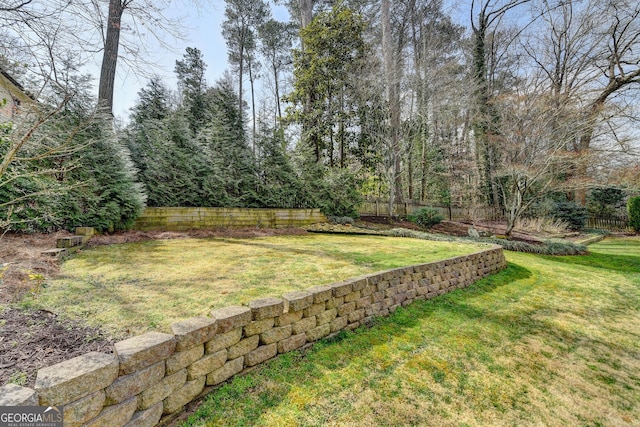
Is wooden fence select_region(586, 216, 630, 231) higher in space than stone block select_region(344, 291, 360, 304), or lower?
lower

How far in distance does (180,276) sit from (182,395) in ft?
5.53

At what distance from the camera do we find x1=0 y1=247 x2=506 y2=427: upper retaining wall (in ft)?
3.58

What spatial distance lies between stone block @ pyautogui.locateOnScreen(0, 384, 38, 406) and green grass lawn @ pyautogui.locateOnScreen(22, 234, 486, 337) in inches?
26.0

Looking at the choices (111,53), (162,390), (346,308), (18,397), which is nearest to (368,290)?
(346,308)

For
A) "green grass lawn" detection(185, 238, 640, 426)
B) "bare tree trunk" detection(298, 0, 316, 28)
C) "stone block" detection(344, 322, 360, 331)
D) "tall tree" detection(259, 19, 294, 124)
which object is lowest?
"green grass lawn" detection(185, 238, 640, 426)

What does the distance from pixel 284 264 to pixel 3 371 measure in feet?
8.54

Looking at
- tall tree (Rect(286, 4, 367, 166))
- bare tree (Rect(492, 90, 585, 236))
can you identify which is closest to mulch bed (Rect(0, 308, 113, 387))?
tall tree (Rect(286, 4, 367, 166))

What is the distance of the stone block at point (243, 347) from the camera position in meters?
1.74

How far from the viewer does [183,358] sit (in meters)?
1.50

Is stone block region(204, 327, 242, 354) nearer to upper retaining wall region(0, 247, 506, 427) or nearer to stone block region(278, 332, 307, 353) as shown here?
upper retaining wall region(0, 247, 506, 427)

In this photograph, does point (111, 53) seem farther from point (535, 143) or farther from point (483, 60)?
point (483, 60)

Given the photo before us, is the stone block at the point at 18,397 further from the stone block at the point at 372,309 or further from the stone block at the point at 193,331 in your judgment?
the stone block at the point at 372,309

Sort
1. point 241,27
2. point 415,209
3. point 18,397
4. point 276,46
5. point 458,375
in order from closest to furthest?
point 18,397, point 458,375, point 415,209, point 241,27, point 276,46

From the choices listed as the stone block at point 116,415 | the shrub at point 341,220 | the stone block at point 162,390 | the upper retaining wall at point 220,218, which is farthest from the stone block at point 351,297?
the shrub at point 341,220
